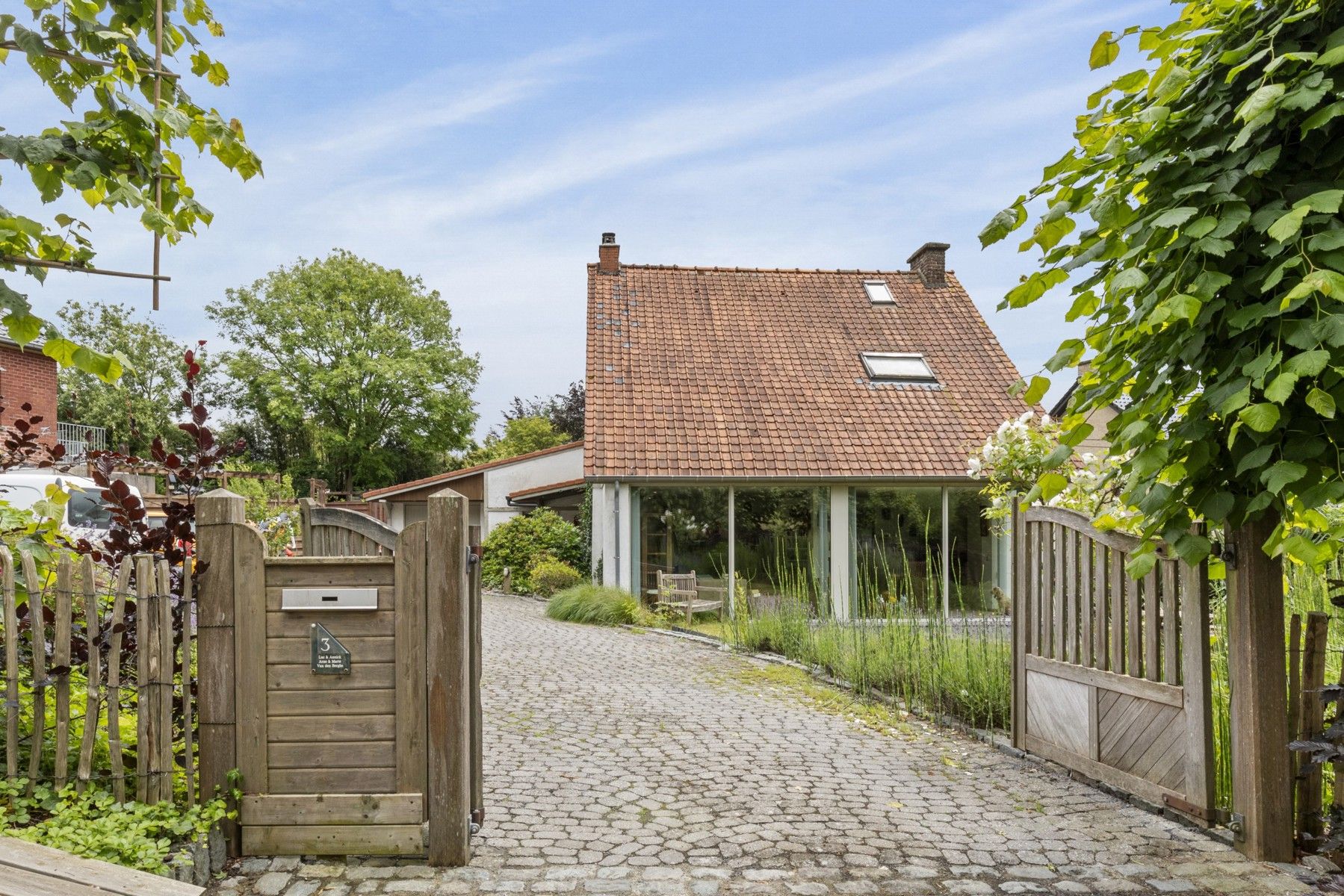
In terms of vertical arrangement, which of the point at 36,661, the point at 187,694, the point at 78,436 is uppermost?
the point at 78,436

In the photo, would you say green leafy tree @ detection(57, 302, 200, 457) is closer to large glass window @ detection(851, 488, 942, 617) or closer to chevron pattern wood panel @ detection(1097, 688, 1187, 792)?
large glass window @ detection(851, 488, 942, 617)

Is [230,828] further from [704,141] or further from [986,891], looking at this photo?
[704,141]

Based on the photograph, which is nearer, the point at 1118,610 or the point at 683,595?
the point at 1118,610

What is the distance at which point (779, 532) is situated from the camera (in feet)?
51.3

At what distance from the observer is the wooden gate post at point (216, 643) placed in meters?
4.27

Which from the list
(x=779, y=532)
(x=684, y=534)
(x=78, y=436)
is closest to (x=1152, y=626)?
(x=779, y=532)

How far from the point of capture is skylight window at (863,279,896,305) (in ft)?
65.6

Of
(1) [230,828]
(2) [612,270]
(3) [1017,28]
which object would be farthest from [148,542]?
(2) [612,270]

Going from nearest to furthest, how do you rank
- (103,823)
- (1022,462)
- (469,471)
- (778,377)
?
1. (103,823)
2. (1022,462)
3. (778,377)
4. (469,471)

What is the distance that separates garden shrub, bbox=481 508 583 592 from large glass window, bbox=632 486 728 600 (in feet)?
14.2

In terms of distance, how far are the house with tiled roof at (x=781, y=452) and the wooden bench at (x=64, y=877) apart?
10970mm

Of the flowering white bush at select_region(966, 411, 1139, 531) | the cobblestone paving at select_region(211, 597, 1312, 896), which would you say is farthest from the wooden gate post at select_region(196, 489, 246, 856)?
Result: the flowering white bush at select_region(966, 411, 1139, 531)

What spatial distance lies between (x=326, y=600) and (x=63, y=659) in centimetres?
109

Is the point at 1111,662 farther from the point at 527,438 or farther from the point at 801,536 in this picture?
the point at 527,438
